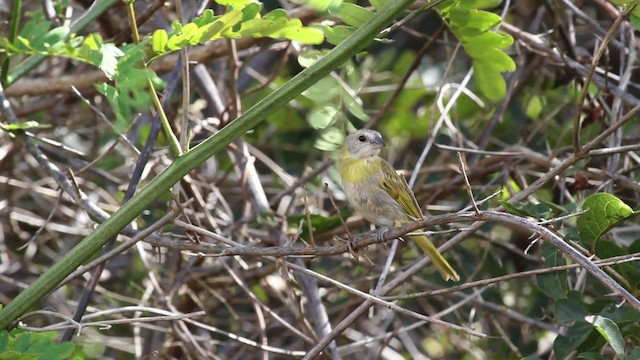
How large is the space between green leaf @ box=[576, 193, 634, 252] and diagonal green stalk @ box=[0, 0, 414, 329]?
0.79m

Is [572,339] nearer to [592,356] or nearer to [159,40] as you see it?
[592,356]

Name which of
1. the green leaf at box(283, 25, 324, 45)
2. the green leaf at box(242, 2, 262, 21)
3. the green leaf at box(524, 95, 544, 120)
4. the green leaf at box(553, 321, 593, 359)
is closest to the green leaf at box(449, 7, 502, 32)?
the green leaf at box(283, 25, 324, 45)

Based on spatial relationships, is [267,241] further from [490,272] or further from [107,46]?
[107,46]

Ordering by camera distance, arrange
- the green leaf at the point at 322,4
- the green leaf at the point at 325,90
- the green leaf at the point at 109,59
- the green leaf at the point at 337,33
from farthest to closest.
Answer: the green leaf at the point at 325,90, the green leaf at the point at 337,33, the green leaf at the point at 322,4, the green leaf at the point at 109,59

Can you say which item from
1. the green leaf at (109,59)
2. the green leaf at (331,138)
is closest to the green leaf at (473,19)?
the green leaf at (331,138)

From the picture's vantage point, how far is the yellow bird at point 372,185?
143 inches

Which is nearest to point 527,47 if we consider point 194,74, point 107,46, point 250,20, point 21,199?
point 194,74

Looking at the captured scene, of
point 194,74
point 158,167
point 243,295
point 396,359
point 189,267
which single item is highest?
point 194,74

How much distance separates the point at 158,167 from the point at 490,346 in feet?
5.52

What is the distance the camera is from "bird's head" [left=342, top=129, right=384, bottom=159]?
382 centimetres

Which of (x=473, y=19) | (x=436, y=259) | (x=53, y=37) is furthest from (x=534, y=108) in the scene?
(x=53, y=37)

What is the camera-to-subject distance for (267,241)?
3.72 m

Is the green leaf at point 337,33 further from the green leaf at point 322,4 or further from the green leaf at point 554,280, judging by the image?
the green leaf at point 554,280

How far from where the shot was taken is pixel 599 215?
248 cm
